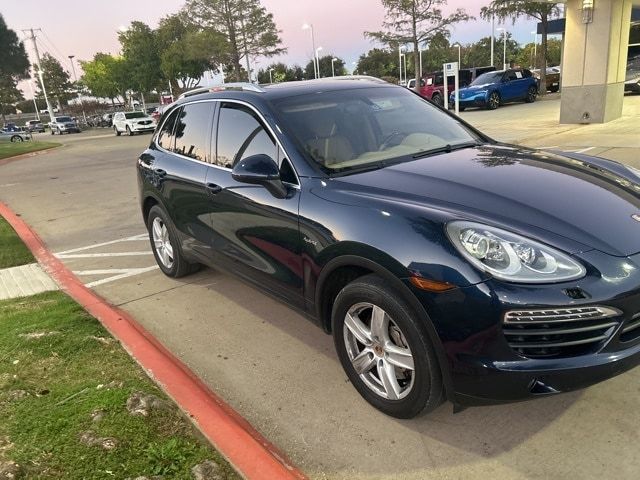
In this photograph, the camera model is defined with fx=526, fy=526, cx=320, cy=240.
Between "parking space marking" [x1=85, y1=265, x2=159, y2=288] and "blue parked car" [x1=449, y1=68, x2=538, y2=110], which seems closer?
"parking space marking" [x1=85, y1=265, x2=159, y2=288]

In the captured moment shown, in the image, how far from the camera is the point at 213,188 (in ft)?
12.9

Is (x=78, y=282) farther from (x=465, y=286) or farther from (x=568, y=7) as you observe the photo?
(x=568, y=7)

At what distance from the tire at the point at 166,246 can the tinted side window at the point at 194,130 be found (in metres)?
0.72

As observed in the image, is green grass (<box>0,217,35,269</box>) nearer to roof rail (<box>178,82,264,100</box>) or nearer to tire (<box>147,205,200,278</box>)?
tire (<box>147,205,200,278</box>)

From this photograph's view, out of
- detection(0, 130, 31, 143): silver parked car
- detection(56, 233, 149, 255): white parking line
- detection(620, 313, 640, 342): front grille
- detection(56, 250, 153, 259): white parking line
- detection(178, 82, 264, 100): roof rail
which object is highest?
detection(178, 82, 264, 100): roof rail

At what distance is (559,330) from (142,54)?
6442cm

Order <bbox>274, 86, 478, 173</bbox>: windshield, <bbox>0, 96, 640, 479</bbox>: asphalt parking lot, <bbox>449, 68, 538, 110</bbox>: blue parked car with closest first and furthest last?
<bbox>0, 96, 640, 479</bbox>: asphalt parking lot
<bbox>274, 86, 478, 173</bbox>: windshield
<bbox>449, 68, 538, 110</bbox>: blue parked car

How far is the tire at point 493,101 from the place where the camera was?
979 inches

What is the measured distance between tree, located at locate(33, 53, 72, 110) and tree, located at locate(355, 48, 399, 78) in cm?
4575

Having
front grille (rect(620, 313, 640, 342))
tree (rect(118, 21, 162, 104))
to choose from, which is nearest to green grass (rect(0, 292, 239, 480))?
front grille (rect(620, 313, 640, 342))

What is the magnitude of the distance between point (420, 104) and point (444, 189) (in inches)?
65.2

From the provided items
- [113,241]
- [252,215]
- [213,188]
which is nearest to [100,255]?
[113,241]

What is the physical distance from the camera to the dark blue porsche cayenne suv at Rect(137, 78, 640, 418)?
88.8 inches

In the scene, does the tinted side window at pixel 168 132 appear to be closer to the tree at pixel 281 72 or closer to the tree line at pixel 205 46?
the tree line at pixel 205 46
